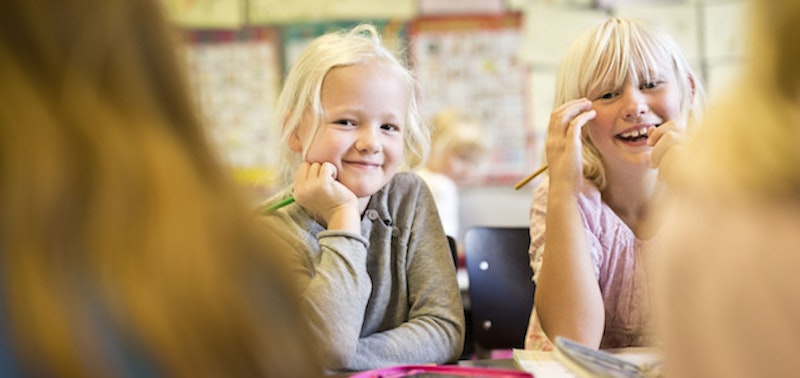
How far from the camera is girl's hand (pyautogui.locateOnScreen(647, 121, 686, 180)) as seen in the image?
1.30 m

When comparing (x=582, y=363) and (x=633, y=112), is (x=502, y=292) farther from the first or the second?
(x=582, y=363)

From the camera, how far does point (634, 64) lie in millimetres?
1416

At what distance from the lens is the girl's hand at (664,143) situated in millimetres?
1305

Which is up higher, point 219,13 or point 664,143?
point 219,13

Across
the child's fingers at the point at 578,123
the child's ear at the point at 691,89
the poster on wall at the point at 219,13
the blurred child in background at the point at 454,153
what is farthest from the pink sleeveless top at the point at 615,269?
the poster on wall at the point at 219,13

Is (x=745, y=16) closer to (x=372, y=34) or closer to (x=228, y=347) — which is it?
(x=228, y=347)

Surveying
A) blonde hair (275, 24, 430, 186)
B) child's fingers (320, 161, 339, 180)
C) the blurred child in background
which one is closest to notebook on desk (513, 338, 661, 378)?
child's fingers (320, 161, 339, 180)

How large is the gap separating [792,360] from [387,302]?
2.84 ft

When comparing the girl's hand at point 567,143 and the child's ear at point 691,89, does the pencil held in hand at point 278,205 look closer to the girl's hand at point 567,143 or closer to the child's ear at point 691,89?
→ the girl's hand at point 567,143

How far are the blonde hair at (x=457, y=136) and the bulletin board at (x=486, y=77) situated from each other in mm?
51

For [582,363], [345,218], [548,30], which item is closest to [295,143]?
[345,218]

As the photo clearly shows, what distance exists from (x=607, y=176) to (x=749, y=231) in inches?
39.3

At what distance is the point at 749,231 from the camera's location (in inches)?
20.9

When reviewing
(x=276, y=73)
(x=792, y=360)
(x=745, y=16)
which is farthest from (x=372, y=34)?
(x=276, y=73)
